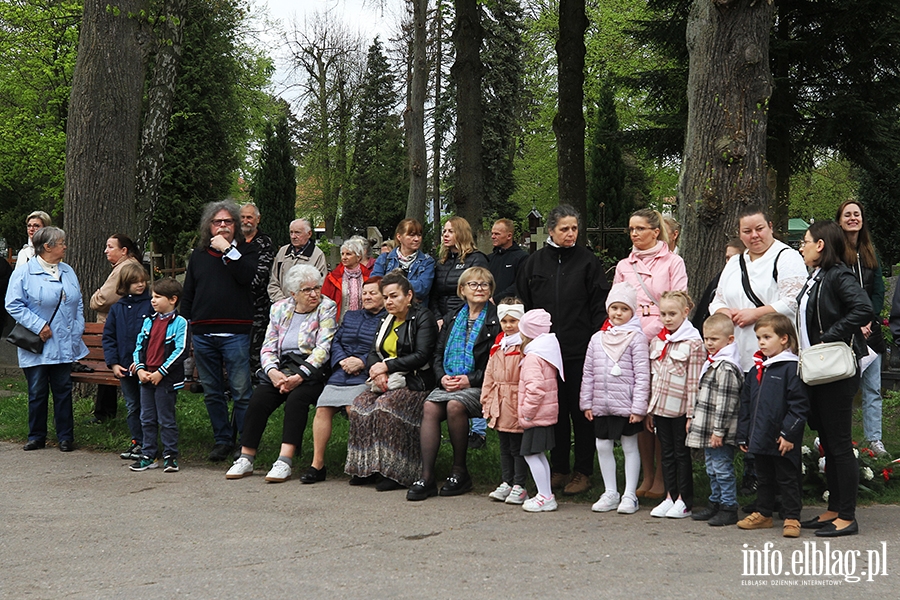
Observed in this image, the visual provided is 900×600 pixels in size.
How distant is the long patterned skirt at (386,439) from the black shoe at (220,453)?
58.0 inches

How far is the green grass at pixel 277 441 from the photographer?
22.8 ft

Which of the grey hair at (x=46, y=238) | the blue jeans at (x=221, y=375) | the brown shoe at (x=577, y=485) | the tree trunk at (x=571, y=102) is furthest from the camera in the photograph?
the tree trunk at (x=571, y=102)

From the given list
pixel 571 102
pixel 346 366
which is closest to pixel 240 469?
pixel 346 366

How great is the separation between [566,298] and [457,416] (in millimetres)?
1227

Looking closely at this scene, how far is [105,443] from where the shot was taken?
8.81m

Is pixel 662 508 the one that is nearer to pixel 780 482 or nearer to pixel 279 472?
pixel 780 482

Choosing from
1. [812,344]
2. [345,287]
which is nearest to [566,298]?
[812,344]

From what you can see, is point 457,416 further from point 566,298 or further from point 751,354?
point 751,354

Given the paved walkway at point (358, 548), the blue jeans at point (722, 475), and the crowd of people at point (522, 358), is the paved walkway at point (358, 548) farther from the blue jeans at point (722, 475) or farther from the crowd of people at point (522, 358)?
the crowd of people at point (522, 358)

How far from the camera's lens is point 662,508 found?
612 cm

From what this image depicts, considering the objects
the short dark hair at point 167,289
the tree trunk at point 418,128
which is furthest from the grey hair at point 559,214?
the tree trunk at point 418,128

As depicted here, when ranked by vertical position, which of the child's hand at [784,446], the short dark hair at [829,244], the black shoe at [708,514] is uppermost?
the short dark hair at [829,244]

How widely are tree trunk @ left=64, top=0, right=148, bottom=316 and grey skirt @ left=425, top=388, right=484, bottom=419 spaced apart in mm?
4992

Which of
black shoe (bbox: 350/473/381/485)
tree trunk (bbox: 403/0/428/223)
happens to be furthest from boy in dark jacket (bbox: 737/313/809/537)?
tree trunk (bbox: 403/0/428/223)
